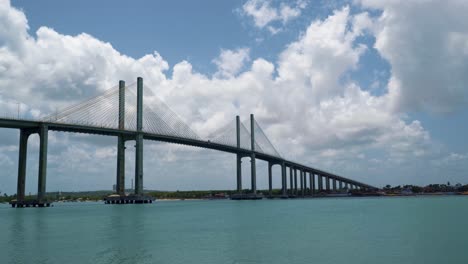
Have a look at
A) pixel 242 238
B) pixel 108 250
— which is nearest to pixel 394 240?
pixel 242 238

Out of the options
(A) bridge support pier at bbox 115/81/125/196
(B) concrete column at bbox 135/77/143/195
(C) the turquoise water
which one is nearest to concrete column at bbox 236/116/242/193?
(B) concrete column at bbox 135/77/143/195

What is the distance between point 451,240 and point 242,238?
12309mm

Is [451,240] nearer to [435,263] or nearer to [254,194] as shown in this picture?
[435,263]

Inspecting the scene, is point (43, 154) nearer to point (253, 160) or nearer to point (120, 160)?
point (120, 160)

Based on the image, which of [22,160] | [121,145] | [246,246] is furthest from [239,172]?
[246,246]

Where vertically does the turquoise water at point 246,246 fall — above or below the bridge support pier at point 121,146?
below

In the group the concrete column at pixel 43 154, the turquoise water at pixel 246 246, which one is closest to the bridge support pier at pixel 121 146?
the concrete column at pixel 43 154

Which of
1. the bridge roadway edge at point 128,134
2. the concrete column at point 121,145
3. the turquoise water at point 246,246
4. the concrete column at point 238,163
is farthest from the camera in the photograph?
the concrete column at point 238,163

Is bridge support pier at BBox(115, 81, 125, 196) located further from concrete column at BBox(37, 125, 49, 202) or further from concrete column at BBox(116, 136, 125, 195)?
concrete column at BBox(37, 125, 49, 202)

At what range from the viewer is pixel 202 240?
25953mm

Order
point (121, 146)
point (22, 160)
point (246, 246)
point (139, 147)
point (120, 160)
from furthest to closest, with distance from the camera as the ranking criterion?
point (121, 146)
point (139, 147)
point (120, 160)
point (22, 160)
point (246, 246)

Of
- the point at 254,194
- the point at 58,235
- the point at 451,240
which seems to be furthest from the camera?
the point at 254,194

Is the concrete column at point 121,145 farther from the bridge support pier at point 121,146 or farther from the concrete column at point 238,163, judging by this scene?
the concrete column at point 238,163

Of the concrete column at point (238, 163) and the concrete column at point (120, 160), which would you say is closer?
the concrete column at point (120, 160)
